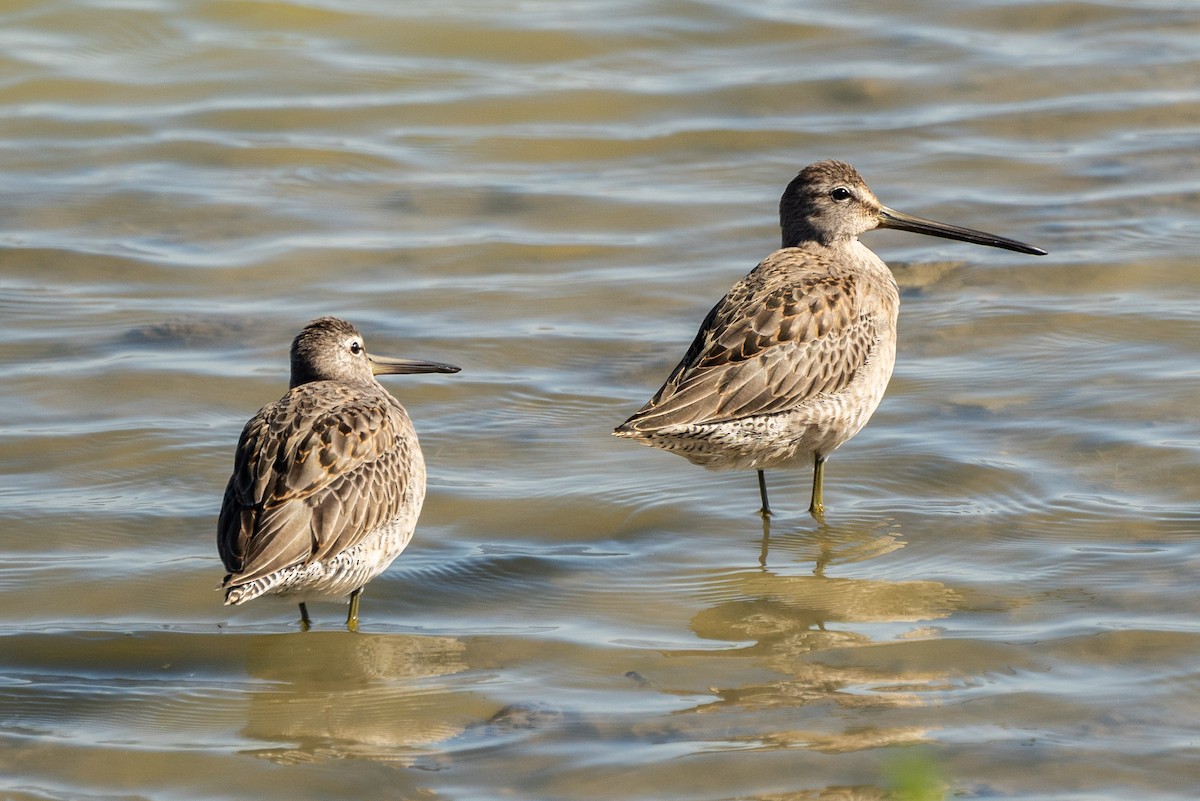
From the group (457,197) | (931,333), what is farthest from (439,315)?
(931,333)

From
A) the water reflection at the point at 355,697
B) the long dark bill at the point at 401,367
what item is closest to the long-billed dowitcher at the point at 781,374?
the long dark bill at the point at 401,367

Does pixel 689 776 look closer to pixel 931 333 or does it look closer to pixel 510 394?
pixel 510 394

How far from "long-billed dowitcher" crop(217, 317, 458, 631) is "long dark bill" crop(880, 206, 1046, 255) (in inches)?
99.0

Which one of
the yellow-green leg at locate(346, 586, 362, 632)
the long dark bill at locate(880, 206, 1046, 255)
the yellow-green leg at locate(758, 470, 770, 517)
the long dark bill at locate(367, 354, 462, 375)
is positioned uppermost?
the long dark bill at locate(880, 206, 1046, 255)

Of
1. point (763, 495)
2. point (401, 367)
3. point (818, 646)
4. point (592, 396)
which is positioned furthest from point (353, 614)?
point (592, 396)

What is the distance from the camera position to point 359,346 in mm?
6691

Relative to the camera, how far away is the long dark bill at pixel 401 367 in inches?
271

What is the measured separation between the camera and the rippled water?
5176mm

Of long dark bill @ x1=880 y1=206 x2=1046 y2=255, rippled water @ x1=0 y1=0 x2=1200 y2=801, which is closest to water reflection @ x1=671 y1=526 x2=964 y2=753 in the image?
rippled water @ x1=0 y1=0 x2=1200 y2=801

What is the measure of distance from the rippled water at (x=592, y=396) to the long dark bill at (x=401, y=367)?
1.61 ft

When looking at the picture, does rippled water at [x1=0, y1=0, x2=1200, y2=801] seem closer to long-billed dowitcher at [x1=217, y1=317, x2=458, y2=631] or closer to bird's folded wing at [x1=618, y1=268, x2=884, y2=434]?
long-billed dowitcher at [x1=217, y1=317, x2=458, y2=631]

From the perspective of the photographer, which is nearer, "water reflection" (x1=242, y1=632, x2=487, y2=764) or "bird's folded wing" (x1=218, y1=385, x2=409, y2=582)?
"water reflection" (x1=242, y1=632, x2=487, y2=764)

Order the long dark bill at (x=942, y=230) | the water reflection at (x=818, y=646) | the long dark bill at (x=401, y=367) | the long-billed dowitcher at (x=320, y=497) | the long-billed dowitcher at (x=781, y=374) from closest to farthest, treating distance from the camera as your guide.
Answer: the water reflection at (x=818, y=646) → the long-billed dowitcher at (x=320, y=497) → the long-billed dowitcher at (x=781, y=374) → the long dark bill at (x=401, y=367) → the long dark bill at (x=942, y=230)

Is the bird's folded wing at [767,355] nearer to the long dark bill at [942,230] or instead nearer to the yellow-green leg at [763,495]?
the yellow-green leg at [763,495]
